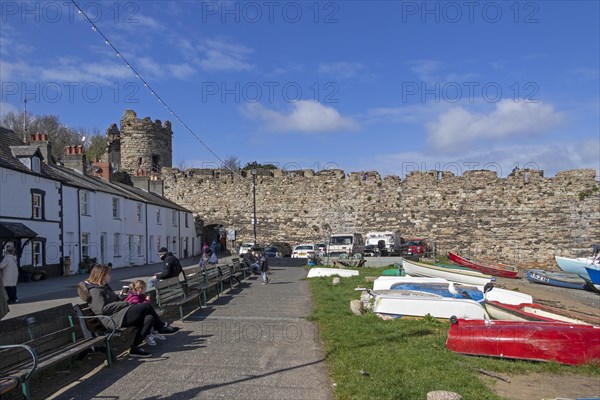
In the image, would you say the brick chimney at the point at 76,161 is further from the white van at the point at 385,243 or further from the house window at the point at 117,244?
the white van at the point at 385,243

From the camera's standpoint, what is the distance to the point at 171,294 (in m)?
10.3

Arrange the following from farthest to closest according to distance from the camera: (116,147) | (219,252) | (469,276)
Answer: (116,147) → (219,252) → (469,276)

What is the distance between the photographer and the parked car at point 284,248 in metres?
38.2

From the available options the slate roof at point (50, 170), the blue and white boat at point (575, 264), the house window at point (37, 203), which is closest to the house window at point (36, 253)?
the house window at point (37, 203)

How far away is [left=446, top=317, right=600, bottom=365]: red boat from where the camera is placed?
25.4 feet

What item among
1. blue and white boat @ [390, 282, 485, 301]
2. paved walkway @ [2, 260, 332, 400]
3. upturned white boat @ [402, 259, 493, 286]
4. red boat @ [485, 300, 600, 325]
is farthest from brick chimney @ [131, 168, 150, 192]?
red boat @ [485, 300, 600, 325]

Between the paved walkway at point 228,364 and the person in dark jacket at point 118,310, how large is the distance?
32cm

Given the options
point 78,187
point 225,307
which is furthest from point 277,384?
point 78,187

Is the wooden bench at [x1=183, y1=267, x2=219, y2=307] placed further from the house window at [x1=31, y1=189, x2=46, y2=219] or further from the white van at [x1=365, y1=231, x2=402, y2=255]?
the white van at [x1=365, y1=231, x2=402, y2=255]

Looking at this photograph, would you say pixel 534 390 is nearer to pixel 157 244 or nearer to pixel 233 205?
pixel 157 244

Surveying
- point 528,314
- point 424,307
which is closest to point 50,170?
point 424,307

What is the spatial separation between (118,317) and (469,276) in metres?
13.1

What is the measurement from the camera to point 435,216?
3681cm

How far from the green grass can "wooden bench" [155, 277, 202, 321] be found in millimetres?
2583
